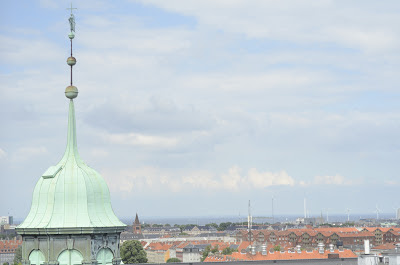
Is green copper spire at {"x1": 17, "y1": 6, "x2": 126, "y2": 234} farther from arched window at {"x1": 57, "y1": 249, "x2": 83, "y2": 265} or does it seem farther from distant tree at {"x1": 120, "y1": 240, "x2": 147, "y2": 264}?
distant tree at {"x1": 120, "y1": 240, "x2": 147, "y2": 264}

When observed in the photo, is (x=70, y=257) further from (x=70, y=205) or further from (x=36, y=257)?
(x=70, y=205)

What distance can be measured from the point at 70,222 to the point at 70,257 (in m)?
0.64

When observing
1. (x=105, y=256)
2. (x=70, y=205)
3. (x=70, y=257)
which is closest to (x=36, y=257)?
(x=70, y=257)

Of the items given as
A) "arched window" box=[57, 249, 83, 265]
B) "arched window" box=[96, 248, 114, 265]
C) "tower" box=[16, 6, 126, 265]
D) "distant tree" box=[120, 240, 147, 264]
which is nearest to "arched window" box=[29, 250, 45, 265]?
"tower" box=[16, 6, 126, 265]

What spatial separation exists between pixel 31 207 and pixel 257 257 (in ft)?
375

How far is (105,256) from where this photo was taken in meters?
15.3

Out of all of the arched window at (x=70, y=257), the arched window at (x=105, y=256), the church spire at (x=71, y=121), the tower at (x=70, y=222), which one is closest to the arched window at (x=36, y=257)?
the tower at (x=70, y=222)

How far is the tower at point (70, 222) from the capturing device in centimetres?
1502

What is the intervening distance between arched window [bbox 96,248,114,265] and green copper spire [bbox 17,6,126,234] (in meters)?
0.42

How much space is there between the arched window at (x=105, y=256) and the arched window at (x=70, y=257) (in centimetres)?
37

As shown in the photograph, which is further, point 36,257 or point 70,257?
point 36,257

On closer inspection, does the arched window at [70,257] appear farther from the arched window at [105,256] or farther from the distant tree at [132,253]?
the distant tree at [132,253]

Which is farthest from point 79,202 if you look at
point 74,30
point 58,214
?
point 74,30

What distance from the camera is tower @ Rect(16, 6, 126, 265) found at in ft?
49.3
